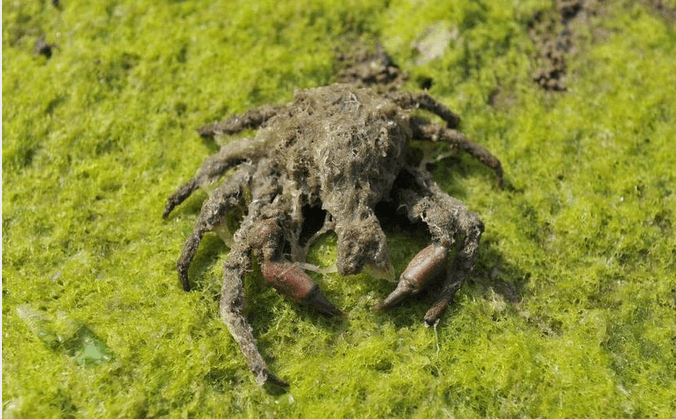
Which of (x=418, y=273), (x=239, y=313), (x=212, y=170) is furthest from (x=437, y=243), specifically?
(x=212, y=170)

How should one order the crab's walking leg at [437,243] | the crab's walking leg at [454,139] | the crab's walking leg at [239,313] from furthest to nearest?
the crab's walking leg at [454,139] → the crab's walking leg at [437,243] → the crab's walking leg at [239,313]

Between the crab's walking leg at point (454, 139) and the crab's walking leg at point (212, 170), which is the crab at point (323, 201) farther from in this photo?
the crab's walking leg at point (454, 139)

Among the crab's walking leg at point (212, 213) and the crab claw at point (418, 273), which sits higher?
the crab's walking leg at point (212, 213)

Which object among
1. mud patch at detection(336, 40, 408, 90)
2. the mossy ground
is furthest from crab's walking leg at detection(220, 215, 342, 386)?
mud patch at detection(336, 40, 408, 90)

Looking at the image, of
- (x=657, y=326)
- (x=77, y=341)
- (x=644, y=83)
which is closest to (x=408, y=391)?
(x=657, y=326)

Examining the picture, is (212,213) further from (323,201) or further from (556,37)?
(556,37)

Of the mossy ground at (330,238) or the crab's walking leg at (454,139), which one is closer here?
the mossy ground at (330,238)

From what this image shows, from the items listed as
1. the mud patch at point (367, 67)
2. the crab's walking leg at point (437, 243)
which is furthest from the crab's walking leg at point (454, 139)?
the mud patch at point (367, 67)
